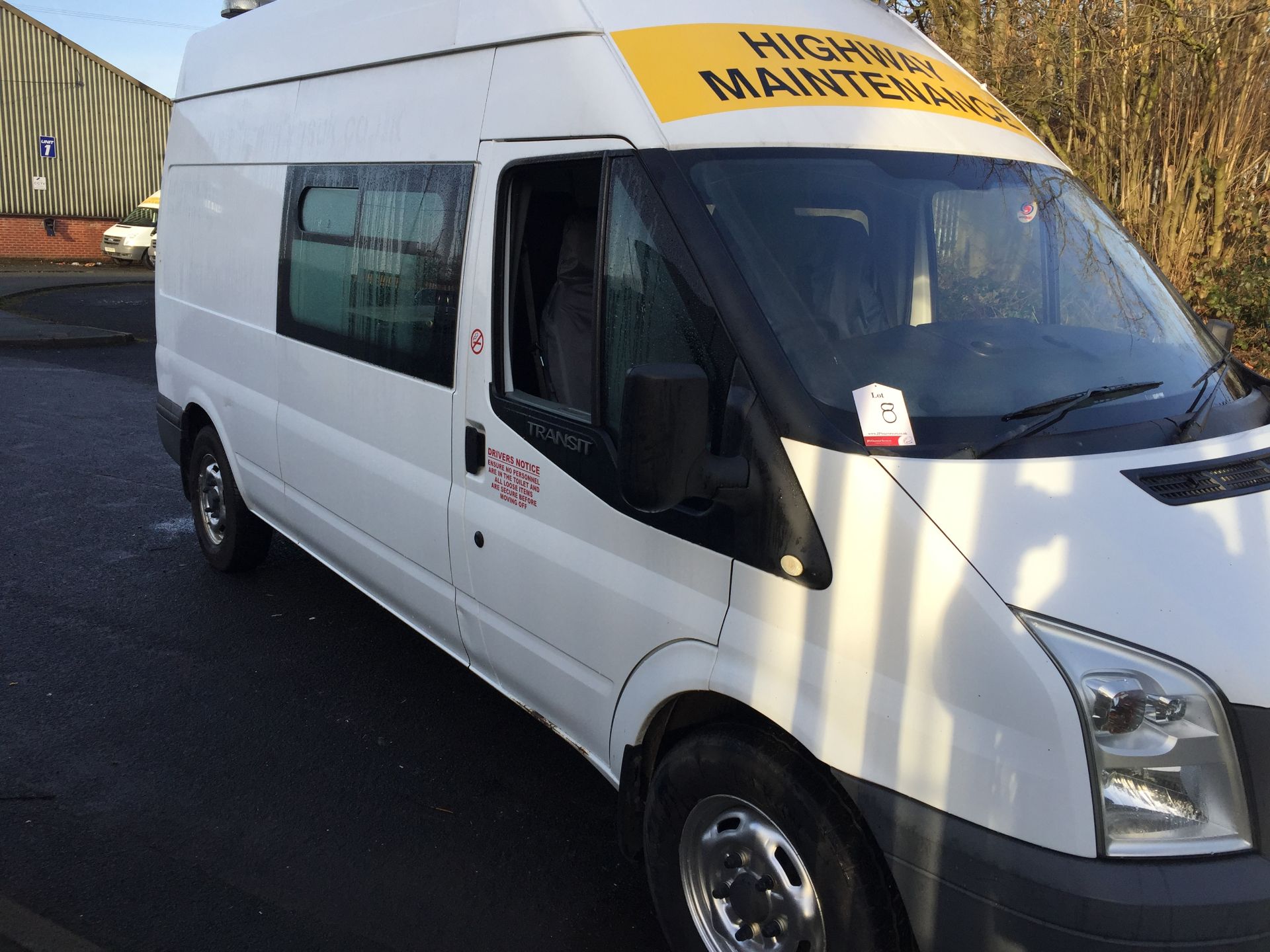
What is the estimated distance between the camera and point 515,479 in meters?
3.27

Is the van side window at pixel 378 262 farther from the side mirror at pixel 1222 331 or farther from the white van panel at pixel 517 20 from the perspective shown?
the side mirror at pixel 1222 331

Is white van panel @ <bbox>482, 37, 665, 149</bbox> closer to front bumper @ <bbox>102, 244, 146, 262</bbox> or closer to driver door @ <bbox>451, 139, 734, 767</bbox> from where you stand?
driver door @ <bbox>451, 139, 734, 767</bbox>

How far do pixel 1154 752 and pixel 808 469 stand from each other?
850mm

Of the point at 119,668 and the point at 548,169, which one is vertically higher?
the point at 548,169

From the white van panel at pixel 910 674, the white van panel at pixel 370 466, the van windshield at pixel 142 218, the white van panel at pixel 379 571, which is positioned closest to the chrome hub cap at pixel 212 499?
the white van panel at pixel 379 571

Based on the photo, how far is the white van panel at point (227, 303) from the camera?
492 cm

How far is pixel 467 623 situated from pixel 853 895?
173 centimetres

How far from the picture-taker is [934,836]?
2.15m

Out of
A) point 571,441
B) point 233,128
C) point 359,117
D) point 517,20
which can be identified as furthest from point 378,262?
point 233,128

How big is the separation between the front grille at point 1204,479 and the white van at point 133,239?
2931cm

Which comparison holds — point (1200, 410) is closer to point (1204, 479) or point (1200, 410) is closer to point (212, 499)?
point (1204, 479)

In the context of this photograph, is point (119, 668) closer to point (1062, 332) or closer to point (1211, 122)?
point (1062, 332)

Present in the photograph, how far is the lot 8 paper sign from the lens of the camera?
9.22 feet

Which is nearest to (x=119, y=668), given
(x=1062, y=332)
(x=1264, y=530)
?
(x=1062, y=332)
